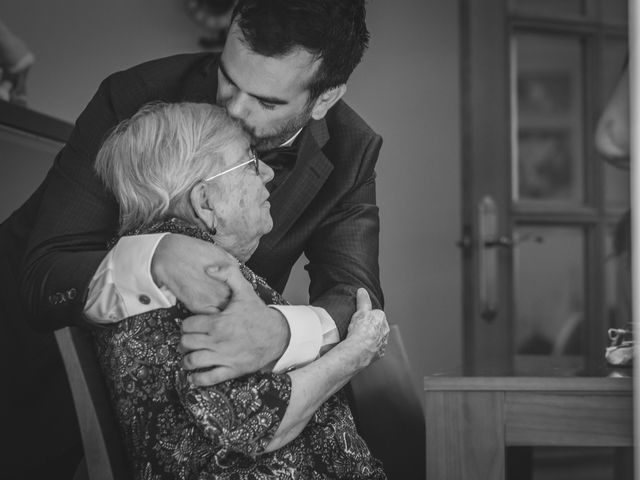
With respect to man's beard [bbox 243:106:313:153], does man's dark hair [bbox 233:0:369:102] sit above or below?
above

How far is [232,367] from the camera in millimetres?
1103

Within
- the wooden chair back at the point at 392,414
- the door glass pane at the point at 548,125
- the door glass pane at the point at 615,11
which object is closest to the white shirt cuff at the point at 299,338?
the wooden chair back at the point at 392,414

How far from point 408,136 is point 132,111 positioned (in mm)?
2042

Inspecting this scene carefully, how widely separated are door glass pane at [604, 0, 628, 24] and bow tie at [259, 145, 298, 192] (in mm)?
1629

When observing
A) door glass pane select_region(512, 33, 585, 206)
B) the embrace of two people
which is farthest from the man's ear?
door glass pane select_region(512, 33, 585, 206)

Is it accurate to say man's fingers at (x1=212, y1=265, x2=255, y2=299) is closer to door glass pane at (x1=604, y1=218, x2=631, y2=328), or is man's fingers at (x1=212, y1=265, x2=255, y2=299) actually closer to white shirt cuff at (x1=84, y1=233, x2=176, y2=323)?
white shirt cuff at (x1=84, y1=233, x2=176, y2=323)

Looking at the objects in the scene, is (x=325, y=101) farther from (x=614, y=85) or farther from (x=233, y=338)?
(x=614, y=85)

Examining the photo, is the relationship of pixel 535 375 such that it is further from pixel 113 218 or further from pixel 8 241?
pixel 8 241

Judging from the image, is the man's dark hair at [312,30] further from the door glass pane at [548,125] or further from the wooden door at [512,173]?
the door glass pane at [548,125]

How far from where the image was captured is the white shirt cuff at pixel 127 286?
114 centimetres

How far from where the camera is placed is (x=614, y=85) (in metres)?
3.00

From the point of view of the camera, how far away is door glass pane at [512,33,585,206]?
3.71 metres

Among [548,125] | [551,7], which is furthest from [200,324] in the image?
[548,125]

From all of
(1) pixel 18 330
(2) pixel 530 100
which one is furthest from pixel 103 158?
(2) pixel 530 100
